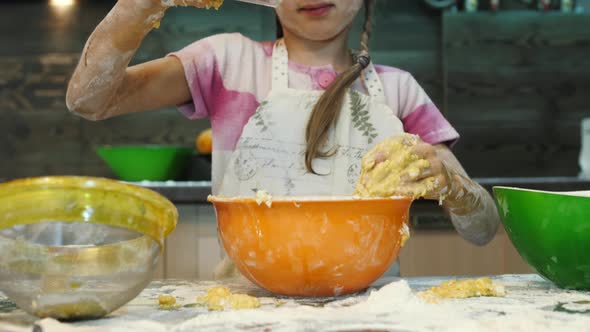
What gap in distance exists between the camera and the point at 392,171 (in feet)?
2.97

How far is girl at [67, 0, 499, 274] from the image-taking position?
1252mm

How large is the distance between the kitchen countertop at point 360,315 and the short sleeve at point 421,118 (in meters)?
0.52

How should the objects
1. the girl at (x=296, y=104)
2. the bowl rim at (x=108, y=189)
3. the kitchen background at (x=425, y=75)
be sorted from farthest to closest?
the kitchen background at (x=425, y=75)
the girl at (x=296, y=104)
the bowl rim at (x=108, y=189)

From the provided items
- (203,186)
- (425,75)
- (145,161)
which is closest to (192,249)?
(203,186)

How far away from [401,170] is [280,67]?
0.50 m

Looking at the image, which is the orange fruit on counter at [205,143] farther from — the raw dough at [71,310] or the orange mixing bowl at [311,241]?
the raw dough at [71,310]

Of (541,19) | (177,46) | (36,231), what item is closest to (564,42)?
(541,19)

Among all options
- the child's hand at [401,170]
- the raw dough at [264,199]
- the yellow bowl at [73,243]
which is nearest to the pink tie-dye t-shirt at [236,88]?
the child's hand at [401,170]

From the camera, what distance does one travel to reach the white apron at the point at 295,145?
4.17ft

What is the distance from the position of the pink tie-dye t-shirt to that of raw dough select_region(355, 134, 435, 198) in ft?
1.40

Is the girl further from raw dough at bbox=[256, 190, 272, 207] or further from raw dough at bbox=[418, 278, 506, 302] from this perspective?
raw dough at bbox=[256, 190, 272, 207]

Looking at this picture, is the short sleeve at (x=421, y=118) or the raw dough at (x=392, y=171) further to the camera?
the short sleeve at (x=421, y=118)

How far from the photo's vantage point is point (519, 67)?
278 cm

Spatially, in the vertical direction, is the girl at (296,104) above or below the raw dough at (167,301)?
above
